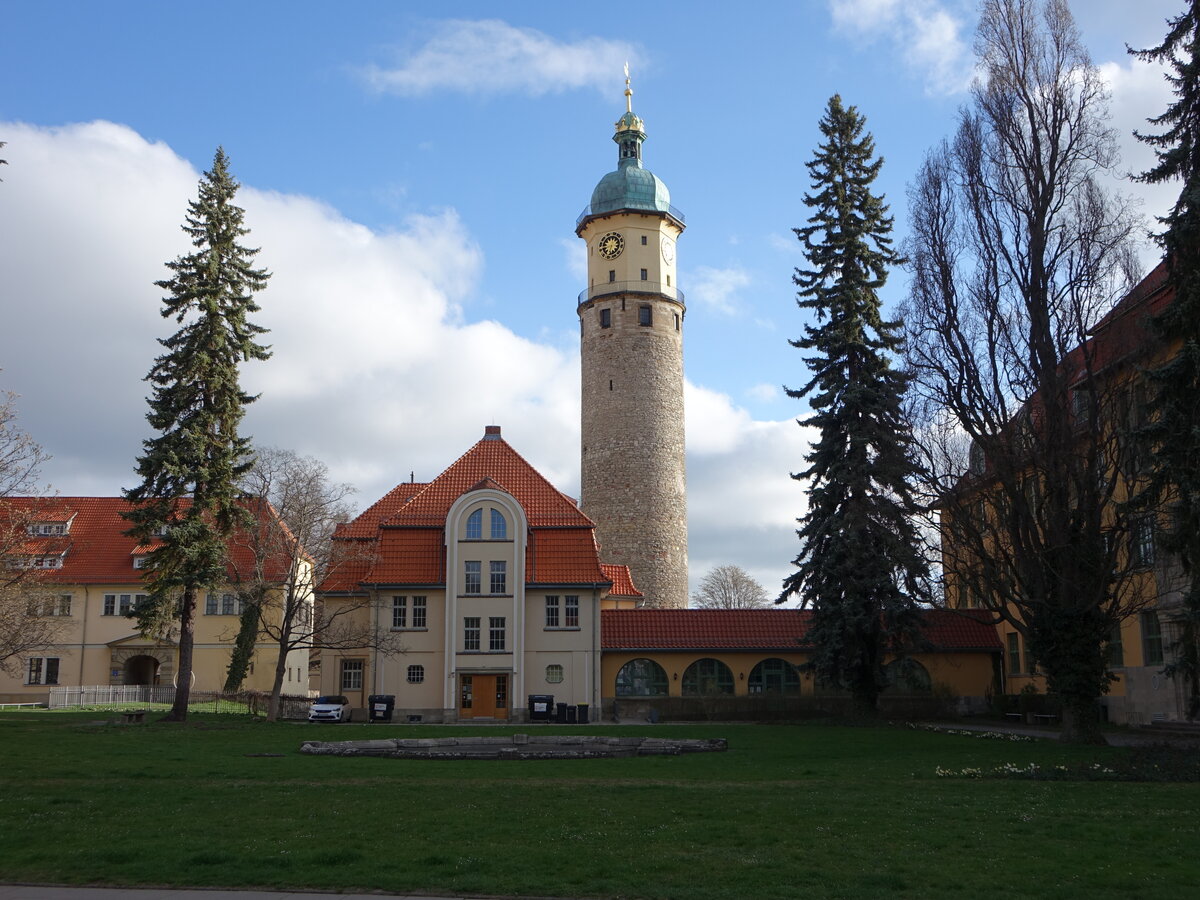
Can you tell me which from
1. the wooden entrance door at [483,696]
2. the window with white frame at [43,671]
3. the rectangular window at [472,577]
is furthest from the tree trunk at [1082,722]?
the window with white frame at [43,671]

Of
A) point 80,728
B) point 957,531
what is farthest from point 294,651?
point 957,531

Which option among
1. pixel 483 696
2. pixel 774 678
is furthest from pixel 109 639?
pixel 774 678

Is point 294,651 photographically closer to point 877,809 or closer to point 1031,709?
point 1031,709

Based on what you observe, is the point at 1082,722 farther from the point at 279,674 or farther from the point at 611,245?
the point at 611,245

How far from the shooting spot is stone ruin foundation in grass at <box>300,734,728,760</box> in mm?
22469

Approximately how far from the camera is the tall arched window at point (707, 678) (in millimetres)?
41125

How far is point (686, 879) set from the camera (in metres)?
9.74

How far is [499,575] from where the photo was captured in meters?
41.9

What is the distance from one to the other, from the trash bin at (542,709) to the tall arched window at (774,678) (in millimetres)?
7565

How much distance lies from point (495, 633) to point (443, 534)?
4.39m

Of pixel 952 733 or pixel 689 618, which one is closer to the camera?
pixel 952 733

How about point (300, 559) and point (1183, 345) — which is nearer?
point (1183, 345)

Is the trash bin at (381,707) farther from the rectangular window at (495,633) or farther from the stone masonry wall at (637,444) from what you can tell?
the stone masonry wall at (637,444)

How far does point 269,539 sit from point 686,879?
30.7m
